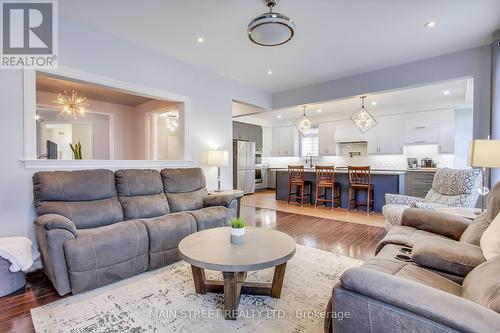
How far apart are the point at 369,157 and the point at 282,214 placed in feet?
13.1

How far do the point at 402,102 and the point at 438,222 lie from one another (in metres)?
5.17

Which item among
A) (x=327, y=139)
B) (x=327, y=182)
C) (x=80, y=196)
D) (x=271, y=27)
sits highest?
(x=271, y=27)

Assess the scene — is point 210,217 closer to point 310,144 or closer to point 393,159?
point 393,159

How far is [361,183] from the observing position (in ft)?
17.5

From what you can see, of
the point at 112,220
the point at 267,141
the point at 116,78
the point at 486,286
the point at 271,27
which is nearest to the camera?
the point at 486,286

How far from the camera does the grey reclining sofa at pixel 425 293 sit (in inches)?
33.7

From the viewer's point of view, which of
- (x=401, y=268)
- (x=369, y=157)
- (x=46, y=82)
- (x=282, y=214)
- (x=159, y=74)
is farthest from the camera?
(x=369, y=157)

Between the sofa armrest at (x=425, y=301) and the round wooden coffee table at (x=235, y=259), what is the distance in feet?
2.39

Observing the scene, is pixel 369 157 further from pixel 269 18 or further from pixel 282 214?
pixel 269 18

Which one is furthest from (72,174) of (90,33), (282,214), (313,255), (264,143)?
(264,143)

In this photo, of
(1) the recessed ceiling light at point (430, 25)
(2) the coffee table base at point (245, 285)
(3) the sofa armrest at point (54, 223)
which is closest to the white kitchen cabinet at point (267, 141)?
(1) the recessed ceiling light at point (430, 25)

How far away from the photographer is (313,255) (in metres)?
2.91

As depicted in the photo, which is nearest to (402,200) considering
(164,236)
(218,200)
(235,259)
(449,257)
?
(449,257)

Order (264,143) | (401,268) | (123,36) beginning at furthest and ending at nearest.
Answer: (264,143) → (123,36) → (401,268)
